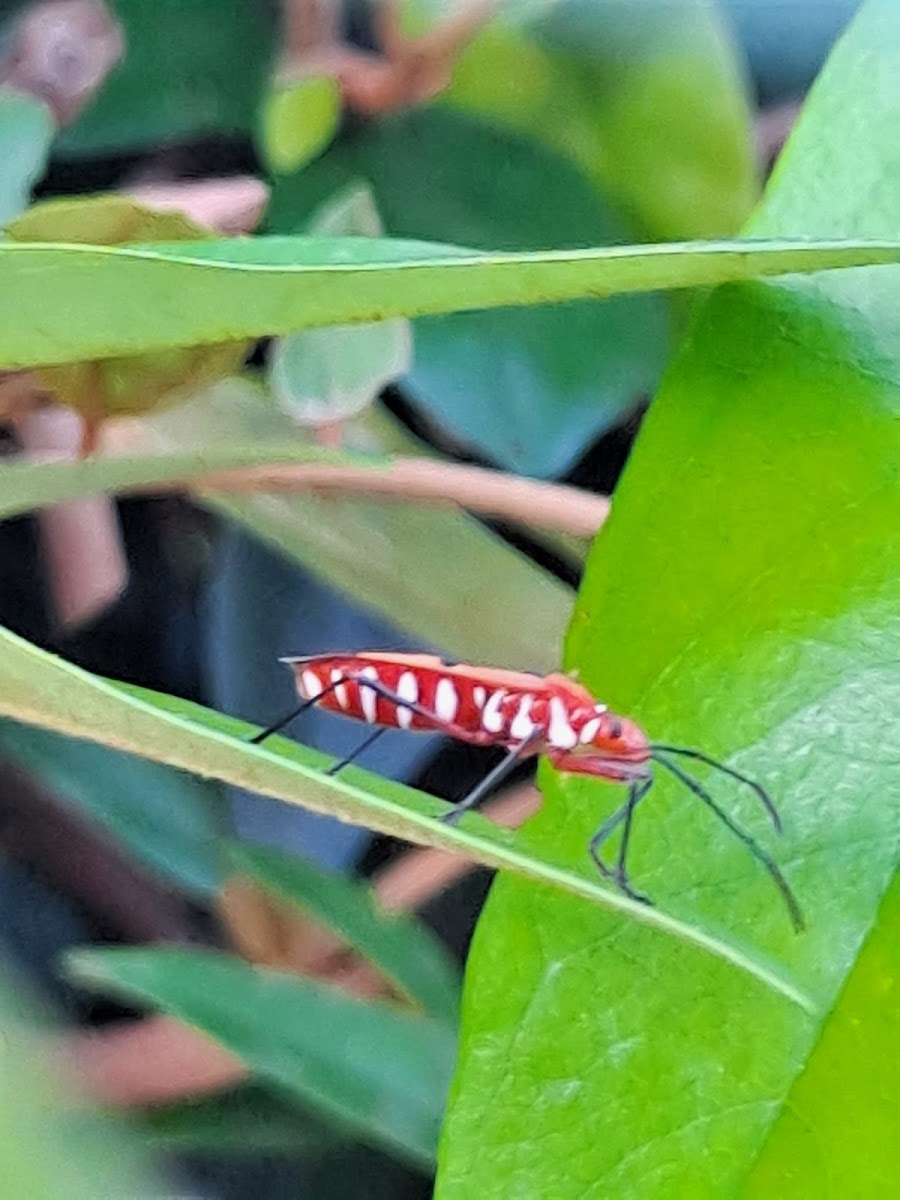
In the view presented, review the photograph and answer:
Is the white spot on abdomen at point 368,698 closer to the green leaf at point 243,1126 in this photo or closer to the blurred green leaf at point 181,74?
the green leaf at point 243,1126

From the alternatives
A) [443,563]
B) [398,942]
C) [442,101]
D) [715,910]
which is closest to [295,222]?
[442,101]

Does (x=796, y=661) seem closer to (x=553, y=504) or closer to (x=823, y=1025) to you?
(x=823, y=1025)

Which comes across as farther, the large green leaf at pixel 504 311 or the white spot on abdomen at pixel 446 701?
the large green leaf at pixel 504 311

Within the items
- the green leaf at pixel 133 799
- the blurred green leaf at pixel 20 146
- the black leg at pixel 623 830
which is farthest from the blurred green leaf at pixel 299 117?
the black leg at pixel 623 830

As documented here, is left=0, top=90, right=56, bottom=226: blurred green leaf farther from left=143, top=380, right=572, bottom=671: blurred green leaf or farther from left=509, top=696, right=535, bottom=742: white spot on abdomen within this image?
left=509, top=696, right=535, bottom=742: white spot on abdomen

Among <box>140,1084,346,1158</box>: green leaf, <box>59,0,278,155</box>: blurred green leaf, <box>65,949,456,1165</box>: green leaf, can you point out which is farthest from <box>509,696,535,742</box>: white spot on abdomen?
<box>59,0,278,155</box>: blurred green leaf

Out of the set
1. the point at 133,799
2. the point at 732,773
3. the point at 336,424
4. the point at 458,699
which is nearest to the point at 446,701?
the point at 458,699
